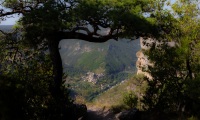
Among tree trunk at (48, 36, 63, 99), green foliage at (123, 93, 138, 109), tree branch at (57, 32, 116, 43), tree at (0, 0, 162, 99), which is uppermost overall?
tree at (0, 0, 162, 99)

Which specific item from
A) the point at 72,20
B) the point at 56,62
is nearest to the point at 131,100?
the point at 56,62

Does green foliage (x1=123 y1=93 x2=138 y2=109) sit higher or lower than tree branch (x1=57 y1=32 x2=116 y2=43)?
lower

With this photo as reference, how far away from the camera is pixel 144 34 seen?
1531 centimetres

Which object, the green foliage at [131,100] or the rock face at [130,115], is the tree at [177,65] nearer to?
the rock face at [130,115]

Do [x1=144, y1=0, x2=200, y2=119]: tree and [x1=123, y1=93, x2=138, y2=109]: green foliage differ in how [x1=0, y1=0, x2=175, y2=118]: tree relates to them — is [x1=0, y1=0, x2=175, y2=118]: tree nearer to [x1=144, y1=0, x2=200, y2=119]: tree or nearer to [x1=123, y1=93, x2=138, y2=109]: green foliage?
[x1=144, y1=0, x2=200, y2=119]: tree

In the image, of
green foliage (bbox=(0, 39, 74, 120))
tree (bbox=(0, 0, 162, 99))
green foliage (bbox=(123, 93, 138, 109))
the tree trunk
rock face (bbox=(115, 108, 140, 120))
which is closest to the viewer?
green foliage (bbox=(0, 39, 74, 120))

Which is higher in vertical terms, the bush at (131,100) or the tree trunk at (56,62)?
the tree trunk at (56,62)

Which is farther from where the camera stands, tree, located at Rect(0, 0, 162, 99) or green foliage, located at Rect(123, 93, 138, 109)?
green foliage, located at Rect(123, 93, 138, 109)

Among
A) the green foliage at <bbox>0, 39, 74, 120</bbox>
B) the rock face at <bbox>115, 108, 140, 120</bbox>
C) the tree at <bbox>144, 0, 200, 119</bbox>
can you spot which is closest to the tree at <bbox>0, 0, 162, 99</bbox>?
the green foliage at <bbox>0, 39, 74, 120</bbox>

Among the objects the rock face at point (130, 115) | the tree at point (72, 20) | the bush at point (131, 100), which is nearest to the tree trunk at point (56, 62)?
the tree at point (72, 20)

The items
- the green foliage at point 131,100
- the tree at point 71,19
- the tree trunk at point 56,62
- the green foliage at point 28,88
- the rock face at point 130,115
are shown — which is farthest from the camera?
the green foliage at point 131,100

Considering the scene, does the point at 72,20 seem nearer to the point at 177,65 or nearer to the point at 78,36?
the point at 78,36

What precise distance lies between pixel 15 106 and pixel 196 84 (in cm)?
893

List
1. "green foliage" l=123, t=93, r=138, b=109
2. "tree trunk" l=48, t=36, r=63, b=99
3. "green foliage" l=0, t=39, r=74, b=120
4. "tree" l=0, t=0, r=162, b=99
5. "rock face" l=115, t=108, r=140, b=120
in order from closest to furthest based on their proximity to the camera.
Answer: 1. "green foliage" l=0, t=39, r=74, b=120
2. "tree" l=0, t=0, r=162, b=99
3. "tree trunk" l=48, t=36, r=63, b=99
4. "rock face" l=115, t=108, r=140, b=120
5. "green foliage" l=123, t=93, r=138, b=109
